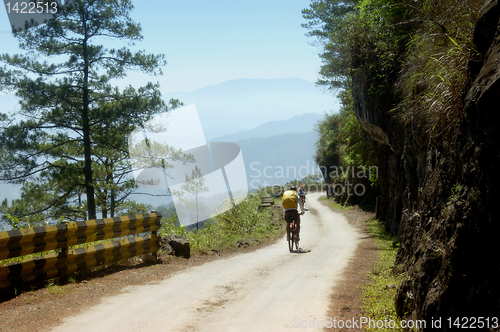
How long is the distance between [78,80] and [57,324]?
1886 centimetres

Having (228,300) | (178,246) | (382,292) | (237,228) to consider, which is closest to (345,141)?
(237,228)

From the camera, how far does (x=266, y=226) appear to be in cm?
2084

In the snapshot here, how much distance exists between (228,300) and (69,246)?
11.8 ft

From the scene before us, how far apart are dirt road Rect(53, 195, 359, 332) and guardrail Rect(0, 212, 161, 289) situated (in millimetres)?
1349

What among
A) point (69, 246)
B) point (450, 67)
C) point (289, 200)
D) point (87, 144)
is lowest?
point (69, 246)

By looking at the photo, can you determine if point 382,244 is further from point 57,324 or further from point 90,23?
point 90,23

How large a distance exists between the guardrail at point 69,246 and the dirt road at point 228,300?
135 centimetres

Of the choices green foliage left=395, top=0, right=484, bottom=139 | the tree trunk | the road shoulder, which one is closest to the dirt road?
the road shoulder

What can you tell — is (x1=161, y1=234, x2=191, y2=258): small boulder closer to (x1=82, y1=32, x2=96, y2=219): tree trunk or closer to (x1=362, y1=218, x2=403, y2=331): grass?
(x1=362, y1=218, x2=403, y2=331): grass

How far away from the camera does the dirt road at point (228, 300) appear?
5.44m

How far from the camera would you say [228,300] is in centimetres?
673

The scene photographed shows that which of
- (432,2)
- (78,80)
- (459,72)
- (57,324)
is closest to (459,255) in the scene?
(459,72)

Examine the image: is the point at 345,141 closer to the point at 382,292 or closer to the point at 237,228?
the point at 237,228

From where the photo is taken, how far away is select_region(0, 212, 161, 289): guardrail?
21.1 feet
